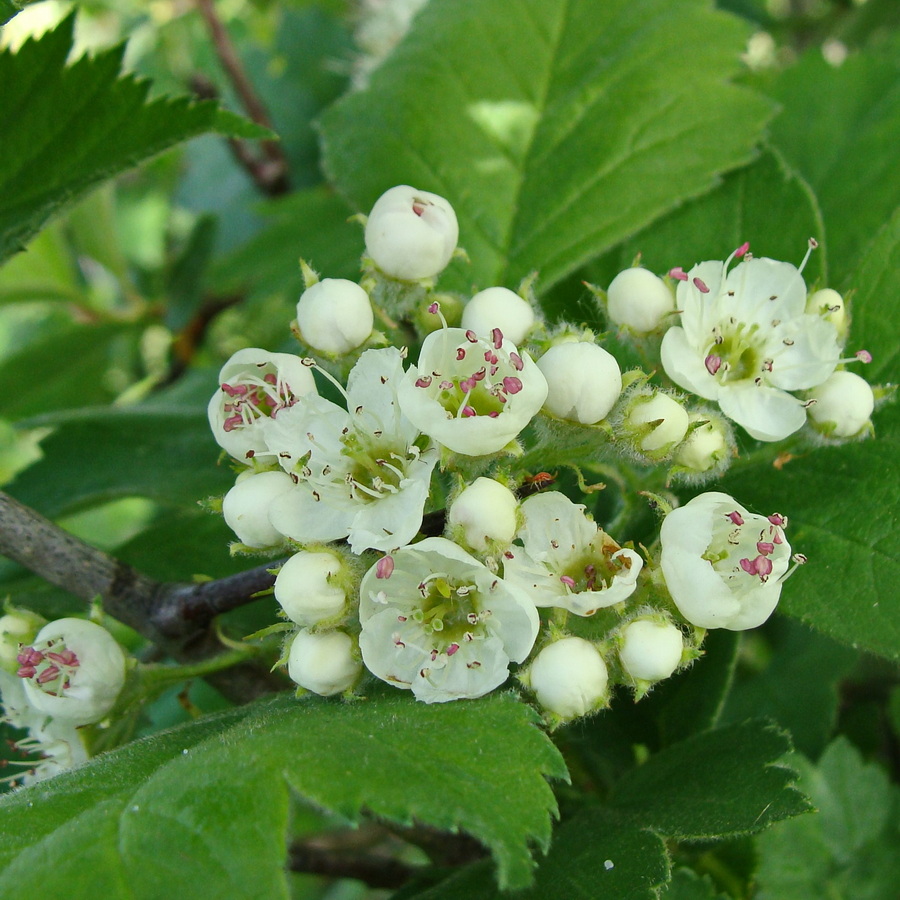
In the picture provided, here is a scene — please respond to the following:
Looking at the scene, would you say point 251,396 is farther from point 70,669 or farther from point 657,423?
point 657,423

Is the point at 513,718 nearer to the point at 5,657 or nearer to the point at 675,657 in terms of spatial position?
the point at 675,657

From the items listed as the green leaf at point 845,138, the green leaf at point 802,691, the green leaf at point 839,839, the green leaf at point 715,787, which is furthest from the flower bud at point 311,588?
the green leaf at point 845,138

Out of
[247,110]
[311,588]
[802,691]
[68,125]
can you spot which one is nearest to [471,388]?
[311,588]

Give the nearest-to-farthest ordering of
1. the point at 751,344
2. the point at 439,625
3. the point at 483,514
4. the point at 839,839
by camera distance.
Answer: the point at 483,514
the point at 439,625
the point at 751,344
the point at 839,839

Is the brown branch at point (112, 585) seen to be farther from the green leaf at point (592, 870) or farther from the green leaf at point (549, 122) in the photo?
the green leaf at point (549, 122)

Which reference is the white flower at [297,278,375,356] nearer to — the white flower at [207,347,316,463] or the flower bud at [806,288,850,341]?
the white flower at [207,347,316,463]

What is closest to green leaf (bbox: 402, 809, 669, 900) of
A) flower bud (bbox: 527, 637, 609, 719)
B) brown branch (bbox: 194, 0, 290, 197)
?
flower bud (bbox: 527, 637, 609, 719)

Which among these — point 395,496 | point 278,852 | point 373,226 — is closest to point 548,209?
point 373,226
